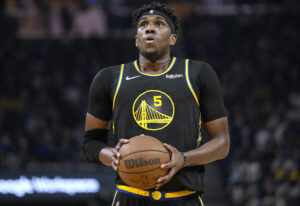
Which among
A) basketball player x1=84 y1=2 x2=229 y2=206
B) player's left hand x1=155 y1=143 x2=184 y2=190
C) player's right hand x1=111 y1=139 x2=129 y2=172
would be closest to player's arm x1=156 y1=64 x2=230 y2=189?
basketball player x1=84 y1=2 x2=229 y2=206

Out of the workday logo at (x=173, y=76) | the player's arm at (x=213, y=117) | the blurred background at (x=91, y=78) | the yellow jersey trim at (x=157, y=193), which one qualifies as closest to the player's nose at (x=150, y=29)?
the workday logo at (x=173, y=76)

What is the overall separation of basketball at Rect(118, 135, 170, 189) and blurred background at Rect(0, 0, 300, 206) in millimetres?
7164

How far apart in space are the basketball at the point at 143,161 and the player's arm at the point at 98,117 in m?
0.42

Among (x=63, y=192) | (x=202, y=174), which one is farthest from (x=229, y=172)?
(x=202, y=174)

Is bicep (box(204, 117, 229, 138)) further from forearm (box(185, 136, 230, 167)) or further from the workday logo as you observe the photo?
the workday logo

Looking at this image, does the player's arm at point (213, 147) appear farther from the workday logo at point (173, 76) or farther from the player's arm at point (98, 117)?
the player's arm at point (98, 117)

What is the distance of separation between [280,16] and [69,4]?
7.71 metres

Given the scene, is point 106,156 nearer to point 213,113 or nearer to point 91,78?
point 213,113

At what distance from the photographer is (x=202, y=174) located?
10.5ft

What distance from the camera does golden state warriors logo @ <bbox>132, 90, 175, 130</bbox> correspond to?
3068mm

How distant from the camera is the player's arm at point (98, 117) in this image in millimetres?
3266

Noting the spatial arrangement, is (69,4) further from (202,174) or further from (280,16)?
(202,174)

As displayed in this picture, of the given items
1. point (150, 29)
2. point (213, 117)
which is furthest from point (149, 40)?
point (213, 117)

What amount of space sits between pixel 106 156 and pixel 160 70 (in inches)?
27.2
